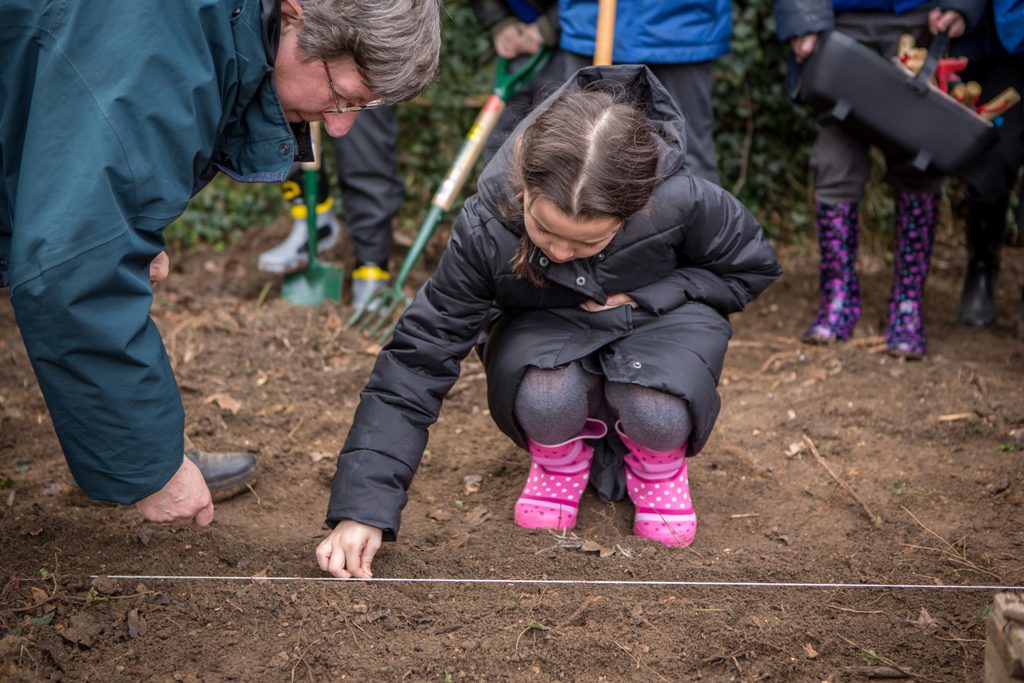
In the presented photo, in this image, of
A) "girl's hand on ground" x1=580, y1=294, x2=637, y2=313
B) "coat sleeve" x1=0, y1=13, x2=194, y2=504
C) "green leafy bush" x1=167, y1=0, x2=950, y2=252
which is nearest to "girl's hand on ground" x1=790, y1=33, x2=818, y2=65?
"green leafy bush" x1=167, y1=0, x2=950, y2=252

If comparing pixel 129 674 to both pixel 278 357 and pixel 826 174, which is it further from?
pixel 826 174

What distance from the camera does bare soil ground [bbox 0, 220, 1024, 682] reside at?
2.00 meters

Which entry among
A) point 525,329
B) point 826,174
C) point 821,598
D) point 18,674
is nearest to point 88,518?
point 18,674

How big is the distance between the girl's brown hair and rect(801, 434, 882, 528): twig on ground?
3.31 ft

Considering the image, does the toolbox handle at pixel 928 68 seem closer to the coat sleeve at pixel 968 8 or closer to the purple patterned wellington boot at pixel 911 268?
the coat sleeve at pixel 968 8

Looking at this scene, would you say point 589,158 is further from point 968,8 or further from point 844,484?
point 968,8

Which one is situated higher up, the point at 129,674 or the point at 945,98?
the point at 945,98

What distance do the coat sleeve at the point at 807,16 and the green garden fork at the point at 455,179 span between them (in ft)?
2.93

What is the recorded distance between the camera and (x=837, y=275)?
371 centimetres

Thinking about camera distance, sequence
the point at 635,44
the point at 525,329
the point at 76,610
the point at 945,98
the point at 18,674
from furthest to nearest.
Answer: the point at 635,44 < the point at 945,98 < the point at 525,329 < the point at 76,610 < the point at 18,674

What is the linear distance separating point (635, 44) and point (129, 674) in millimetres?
2481

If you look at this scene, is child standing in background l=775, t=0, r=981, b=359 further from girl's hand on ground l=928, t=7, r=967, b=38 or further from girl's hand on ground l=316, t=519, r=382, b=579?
girl's hand on ground l=316, t=519, r=382, b=579

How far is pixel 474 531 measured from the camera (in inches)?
99.1

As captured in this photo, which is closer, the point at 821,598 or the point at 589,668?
the point at 589,668
